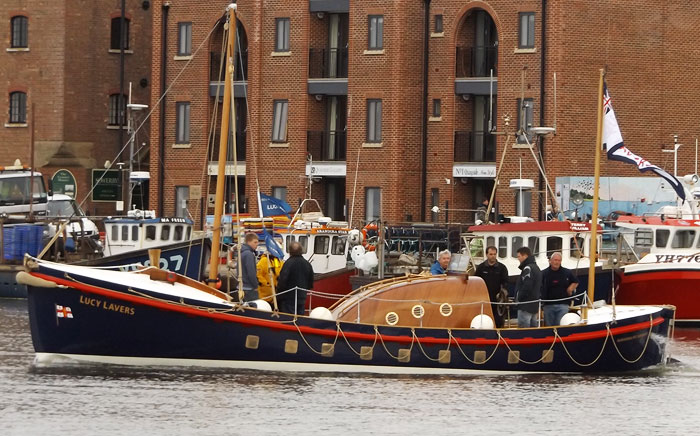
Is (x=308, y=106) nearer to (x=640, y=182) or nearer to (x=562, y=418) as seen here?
(x=640, y=182)

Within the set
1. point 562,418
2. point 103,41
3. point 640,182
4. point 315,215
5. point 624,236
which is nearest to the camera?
point 562,418

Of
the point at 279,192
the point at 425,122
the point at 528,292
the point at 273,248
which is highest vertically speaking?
the point at 425,122

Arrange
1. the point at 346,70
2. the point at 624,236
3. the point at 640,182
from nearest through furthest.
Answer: the point at 624,236, the point at 640,182, the point at 346,70

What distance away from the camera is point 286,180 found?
70.2 m

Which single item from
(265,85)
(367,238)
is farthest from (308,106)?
(367,238)

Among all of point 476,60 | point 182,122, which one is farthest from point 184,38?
point 476,60

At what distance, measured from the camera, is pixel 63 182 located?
7500 centimetres

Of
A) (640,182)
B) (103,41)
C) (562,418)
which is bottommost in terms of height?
(562,418)

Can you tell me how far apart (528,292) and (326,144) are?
125 ft

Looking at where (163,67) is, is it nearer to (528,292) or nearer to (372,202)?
(372,202)

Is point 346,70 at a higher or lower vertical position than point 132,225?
higher

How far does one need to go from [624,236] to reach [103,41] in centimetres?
3198

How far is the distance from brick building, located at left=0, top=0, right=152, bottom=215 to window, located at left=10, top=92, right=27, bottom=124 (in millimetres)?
42

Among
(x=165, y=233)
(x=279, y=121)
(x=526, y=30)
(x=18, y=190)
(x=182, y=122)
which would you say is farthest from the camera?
(x=182, y=122)
